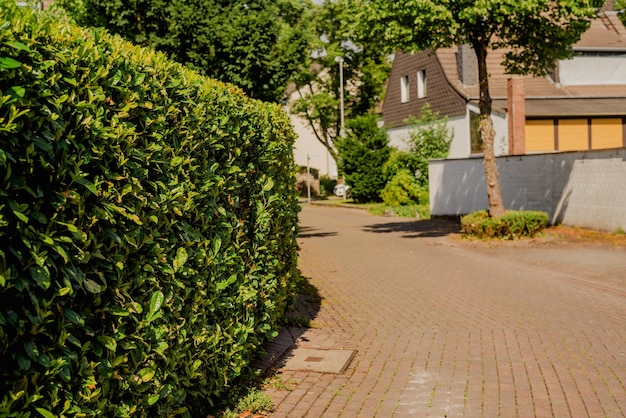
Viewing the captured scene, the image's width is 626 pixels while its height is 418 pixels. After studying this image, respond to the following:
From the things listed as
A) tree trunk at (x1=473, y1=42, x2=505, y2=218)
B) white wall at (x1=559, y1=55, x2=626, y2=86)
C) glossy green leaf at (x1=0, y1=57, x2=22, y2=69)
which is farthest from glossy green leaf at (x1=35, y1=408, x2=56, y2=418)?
white wall at (x1=559, y1=55, x2=626, y2=86)

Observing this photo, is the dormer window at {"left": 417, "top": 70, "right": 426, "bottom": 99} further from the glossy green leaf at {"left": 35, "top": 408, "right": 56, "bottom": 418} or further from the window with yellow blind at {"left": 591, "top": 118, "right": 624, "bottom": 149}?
the glossy green leaf at {"left": 35, "top": 408, "right": 56, "bottom": 418}

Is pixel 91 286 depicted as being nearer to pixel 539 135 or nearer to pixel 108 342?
pixel 108 342

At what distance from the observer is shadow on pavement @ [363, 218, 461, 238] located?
24053mm

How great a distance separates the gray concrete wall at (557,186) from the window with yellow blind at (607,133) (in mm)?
8577

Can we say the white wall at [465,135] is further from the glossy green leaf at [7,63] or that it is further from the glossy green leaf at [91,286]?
the glossy green leaf at [7,63]

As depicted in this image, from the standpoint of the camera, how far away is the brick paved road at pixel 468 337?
6.24m

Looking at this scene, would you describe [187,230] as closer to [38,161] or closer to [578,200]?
[38,161]

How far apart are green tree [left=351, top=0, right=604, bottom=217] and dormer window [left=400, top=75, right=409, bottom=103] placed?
21.8 metres

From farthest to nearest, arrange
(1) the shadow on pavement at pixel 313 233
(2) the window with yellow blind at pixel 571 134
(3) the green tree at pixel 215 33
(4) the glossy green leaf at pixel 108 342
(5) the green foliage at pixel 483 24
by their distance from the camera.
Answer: (2) the window with yellow blind at pixel 571 134 < (1) the shadow on pavement at pixel 313 233 < (5) the green foliage at pixel 483 24 < (3) the green tree at pixel 215 33 < (4) the glossy green leaf at pixel 108 342

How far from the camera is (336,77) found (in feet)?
179

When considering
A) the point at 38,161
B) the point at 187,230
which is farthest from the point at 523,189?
the point at 38,161

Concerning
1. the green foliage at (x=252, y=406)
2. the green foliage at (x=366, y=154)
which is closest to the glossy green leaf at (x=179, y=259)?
the green foliage at (x=252, y=406)

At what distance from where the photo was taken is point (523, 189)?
25875 millimetres

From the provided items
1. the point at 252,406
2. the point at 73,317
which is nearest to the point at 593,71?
the point at 252,406
